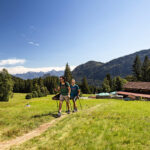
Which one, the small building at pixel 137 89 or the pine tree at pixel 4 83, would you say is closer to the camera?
the small building at pixel 137 89

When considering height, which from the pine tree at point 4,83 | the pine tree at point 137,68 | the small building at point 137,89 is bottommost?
the small building at point 137,89

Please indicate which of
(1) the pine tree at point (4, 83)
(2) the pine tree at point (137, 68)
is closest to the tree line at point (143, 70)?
(2) the pine tree at point (137, 68)

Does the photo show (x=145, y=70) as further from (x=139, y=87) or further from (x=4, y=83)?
(x=4, y=83)

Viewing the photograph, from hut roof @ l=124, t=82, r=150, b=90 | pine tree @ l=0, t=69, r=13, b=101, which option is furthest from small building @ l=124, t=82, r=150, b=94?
pine tree @ l=0, t=69, r=13, b=101

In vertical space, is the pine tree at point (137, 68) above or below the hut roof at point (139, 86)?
above

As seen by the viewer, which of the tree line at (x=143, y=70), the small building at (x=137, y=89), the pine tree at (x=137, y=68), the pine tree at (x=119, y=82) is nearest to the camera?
the small building at (x=137, y=89)

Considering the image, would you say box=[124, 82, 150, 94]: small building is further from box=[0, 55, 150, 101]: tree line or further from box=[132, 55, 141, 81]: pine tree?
box=[132, 55, 141, 81]: pine tree

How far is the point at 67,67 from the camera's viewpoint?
250 feet

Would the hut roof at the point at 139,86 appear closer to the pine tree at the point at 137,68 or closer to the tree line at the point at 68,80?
the tree line at the point at 68,80

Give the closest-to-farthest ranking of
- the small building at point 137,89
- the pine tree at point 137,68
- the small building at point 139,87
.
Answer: the small building at point 137,89
the small building at point 139,87
the pine tree at point 137,68

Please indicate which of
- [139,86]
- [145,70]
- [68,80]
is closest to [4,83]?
[68,80]

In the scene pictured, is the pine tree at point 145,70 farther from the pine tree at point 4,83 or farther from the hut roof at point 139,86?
the pine tree at point 4,83

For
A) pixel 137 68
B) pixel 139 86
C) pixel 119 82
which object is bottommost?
pixel 139 86

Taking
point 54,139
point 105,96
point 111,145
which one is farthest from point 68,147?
point 105,96
